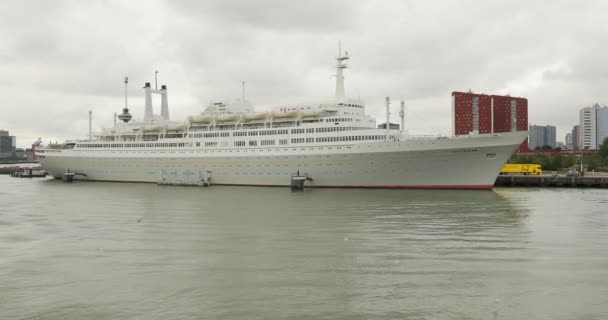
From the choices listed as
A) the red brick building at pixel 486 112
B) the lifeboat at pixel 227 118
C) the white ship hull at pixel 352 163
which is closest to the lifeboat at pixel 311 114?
the white ship hull at pixel 352 163

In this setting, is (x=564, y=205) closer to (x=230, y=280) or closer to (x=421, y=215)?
(x=421, y=215)

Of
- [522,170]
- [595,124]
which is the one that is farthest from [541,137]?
[522,170]

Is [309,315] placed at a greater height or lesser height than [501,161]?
lesser

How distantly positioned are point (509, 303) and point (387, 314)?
2755 millimetres

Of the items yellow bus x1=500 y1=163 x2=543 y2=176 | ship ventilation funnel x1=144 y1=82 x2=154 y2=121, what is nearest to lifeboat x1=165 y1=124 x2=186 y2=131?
ship ventilation funnel x1=144 y1=82 x2=154 y2=121

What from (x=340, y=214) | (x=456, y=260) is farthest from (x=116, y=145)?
(x=456, y=260)

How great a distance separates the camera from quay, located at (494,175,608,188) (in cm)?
4378

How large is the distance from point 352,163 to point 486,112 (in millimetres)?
81485

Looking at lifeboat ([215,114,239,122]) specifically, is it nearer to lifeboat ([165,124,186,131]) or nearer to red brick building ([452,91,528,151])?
lifeboat ([165,124,186,131])

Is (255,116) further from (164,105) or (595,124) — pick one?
(595,124)

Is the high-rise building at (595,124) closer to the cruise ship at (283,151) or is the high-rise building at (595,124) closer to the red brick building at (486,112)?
the red brick building at (486,112)

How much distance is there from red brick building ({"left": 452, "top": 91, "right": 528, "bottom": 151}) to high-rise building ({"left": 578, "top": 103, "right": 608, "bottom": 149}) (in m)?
45.8

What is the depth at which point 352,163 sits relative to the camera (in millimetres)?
39094

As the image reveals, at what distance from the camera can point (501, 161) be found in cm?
3588
